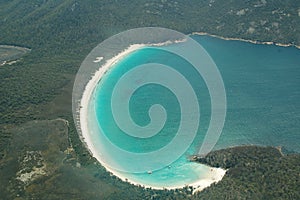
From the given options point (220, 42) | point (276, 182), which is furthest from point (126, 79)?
point (276, 182)

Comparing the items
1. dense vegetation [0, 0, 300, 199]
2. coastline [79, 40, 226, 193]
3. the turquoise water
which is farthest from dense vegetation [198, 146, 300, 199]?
the turquoise water

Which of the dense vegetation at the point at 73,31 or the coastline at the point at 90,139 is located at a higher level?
the dense vegetation at the point at 73,31

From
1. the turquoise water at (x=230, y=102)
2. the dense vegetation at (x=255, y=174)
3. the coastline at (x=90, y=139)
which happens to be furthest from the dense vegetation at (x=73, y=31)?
the turquoise water at (x=230, y=102)

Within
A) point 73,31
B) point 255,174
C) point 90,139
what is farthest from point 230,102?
point 73,31

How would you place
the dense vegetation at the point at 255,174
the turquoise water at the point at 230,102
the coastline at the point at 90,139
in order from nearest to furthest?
the dense vegetation at the point at 255,174
the coastline at the point at 90,139
the turquoise water at the point at 230,102

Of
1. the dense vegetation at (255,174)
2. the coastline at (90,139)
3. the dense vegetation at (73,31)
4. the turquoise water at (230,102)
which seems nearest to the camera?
the dense vegetation at (255,174)

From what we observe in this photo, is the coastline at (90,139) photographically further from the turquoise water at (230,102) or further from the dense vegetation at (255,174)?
the dense vegetation at (255,174)
